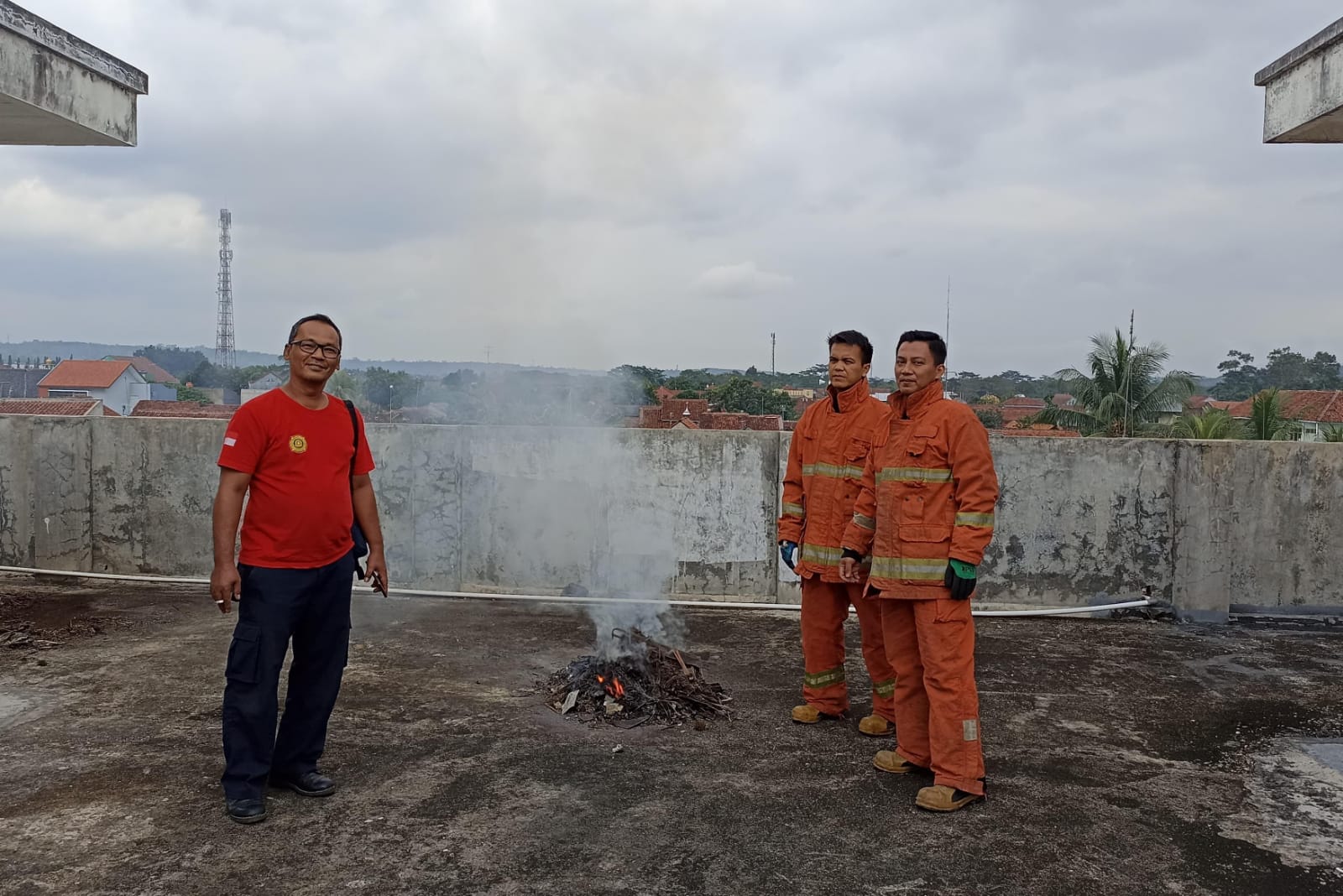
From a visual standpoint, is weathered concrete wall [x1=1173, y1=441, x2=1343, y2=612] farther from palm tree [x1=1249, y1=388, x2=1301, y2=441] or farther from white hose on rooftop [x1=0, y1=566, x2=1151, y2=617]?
palm tree [x1=1249, y1=388, x2=1301, y2=441]

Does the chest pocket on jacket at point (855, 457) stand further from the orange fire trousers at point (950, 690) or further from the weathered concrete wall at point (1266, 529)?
the weathered concrete wall at point (1266, 529)

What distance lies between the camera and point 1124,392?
3447 cm

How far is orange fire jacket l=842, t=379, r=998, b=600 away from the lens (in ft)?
13.3

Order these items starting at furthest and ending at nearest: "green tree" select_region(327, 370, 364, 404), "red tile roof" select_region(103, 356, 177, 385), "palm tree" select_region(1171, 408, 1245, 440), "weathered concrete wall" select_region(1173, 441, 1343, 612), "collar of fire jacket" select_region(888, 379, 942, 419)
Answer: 1. "red tile roof" select_region(103, 356, 177, 385)
2. "palm tree" select_region(1171, 408, 1245, 440)
3. "green tree" select_region(327, 370, 364, 404)
4. "weathered concrete wall" select_region(1173, 441, 1343, 612)
5. "collar of fire jacket" select_region(888, 379, 942, 419)

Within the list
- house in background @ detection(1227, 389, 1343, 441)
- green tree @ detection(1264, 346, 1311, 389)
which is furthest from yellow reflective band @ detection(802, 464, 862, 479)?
green tree @ detection(1264, 346, 1311, 389)

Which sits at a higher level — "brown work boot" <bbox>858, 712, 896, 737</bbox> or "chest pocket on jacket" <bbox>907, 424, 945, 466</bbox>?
"chest pocket on jacket" <bbox>907, 424, 945, 466</bbox>

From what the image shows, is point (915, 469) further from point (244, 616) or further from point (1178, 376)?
point (1178, 376)

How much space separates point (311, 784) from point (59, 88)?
6.14m

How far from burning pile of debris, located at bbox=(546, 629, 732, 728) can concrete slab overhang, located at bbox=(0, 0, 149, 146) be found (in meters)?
5.82

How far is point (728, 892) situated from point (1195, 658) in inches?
185

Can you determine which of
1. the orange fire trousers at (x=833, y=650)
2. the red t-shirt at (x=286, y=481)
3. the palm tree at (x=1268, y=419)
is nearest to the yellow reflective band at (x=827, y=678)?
the orange fire trousers at (x=833, y=650)

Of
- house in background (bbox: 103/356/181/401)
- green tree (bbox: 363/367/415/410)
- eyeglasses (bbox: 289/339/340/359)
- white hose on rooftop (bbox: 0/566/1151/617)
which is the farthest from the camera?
house in background (bbox: 103/356/181/401)

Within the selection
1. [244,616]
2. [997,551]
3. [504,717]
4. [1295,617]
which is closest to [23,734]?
[244,616]

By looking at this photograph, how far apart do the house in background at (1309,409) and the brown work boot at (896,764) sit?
29.7 metres
